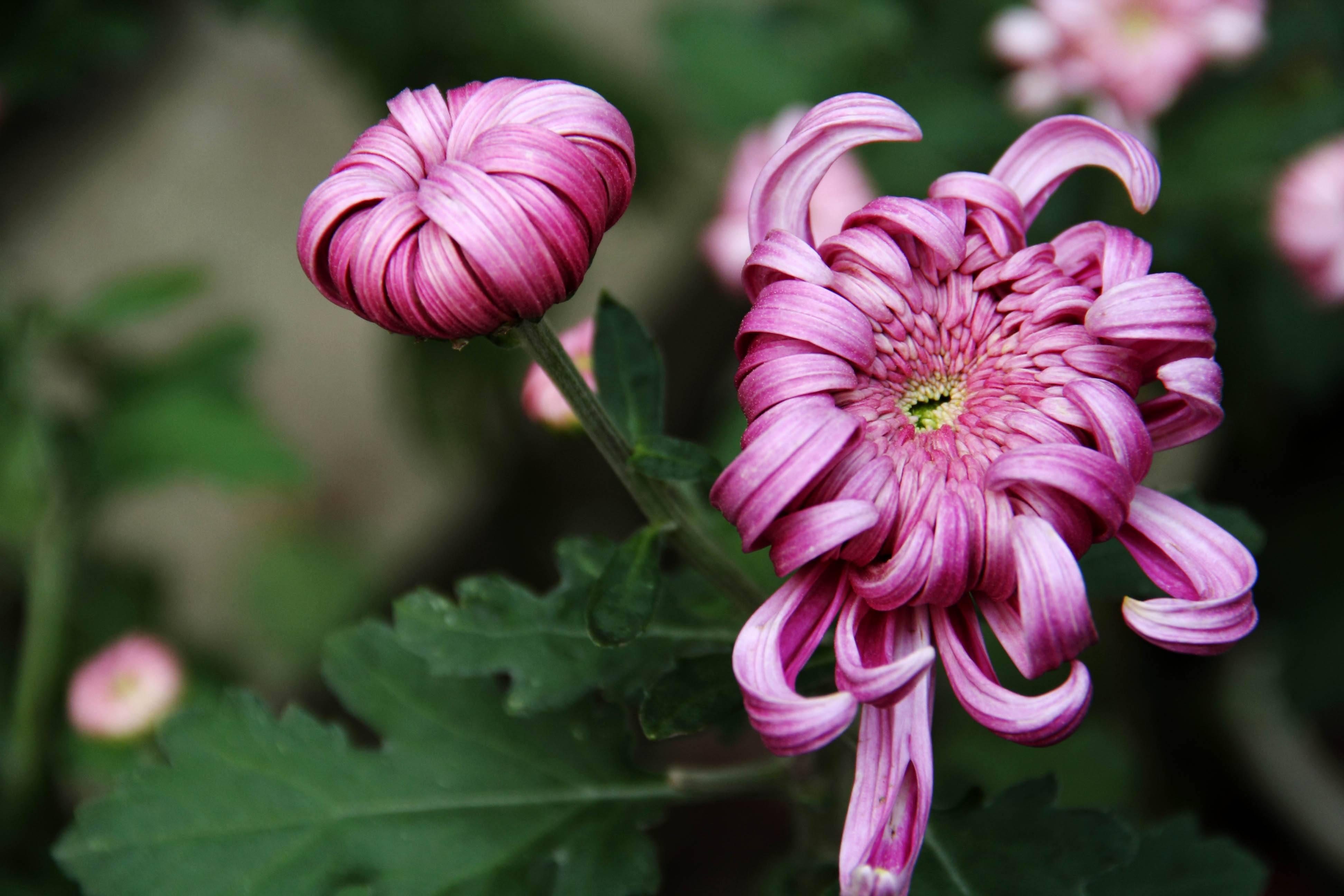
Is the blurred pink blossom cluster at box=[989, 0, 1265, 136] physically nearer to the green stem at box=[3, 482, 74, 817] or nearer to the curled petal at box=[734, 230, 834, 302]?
the curled petal at box=[734, 230, 834, 302]

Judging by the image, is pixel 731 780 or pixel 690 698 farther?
pixel 731 780

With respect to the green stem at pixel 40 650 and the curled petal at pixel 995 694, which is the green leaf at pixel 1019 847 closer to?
the curled petal at pixel 995 694

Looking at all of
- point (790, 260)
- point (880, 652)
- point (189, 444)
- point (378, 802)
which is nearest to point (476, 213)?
point (790, 260)

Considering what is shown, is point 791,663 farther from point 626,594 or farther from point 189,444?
point 189,444

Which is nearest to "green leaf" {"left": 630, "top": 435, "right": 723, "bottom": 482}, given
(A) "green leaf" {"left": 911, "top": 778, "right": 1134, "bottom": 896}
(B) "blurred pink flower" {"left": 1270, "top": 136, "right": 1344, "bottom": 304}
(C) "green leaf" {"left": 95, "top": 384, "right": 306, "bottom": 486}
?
(A) "green leaf" {"left": 911, "top": 778, "right": 1134, "bottom": 896}

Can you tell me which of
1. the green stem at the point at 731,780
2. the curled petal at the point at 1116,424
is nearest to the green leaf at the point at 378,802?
the green stem at the point at 731,780
